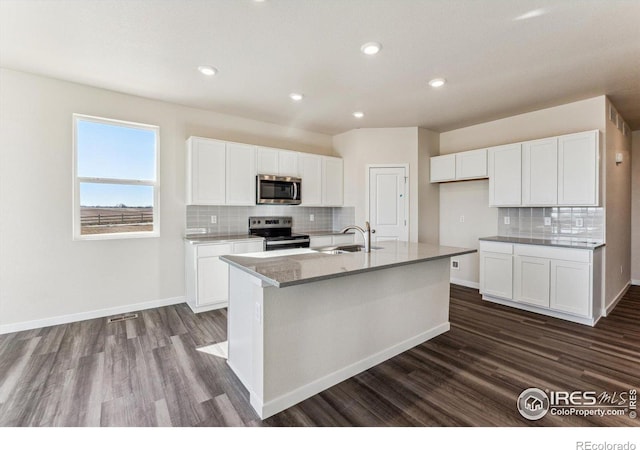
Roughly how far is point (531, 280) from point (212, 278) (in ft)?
13.2

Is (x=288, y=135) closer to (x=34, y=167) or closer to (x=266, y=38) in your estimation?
(x=266, y=38)

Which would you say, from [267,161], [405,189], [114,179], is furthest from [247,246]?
[405,189]

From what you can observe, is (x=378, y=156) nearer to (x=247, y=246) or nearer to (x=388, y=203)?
(x=388, y=203)

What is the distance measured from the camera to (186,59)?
278 centimetres

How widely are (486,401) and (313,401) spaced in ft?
3.79

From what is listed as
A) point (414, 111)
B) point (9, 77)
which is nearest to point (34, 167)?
point (9, 77)

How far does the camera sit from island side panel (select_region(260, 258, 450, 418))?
1889mm

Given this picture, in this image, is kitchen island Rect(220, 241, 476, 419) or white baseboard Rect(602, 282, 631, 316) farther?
white baseboard Rect(602, 282, 631, 316)

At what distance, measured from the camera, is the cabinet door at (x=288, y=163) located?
181 inches

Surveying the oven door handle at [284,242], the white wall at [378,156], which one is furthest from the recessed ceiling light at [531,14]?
the oven door handle at [284,242]

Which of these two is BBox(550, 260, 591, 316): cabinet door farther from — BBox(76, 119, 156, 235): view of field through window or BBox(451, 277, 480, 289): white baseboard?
BBox(76, 119, 156, 235): view of field through window

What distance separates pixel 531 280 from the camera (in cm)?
372

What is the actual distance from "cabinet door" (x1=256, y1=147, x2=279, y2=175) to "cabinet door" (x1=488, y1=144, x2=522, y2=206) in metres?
3.16

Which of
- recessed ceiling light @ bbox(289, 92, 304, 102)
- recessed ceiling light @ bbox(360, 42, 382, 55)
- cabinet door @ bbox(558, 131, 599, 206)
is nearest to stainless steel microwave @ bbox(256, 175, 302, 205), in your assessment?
recessed ceiling light @ bbox(289, 92, 304, 102)
